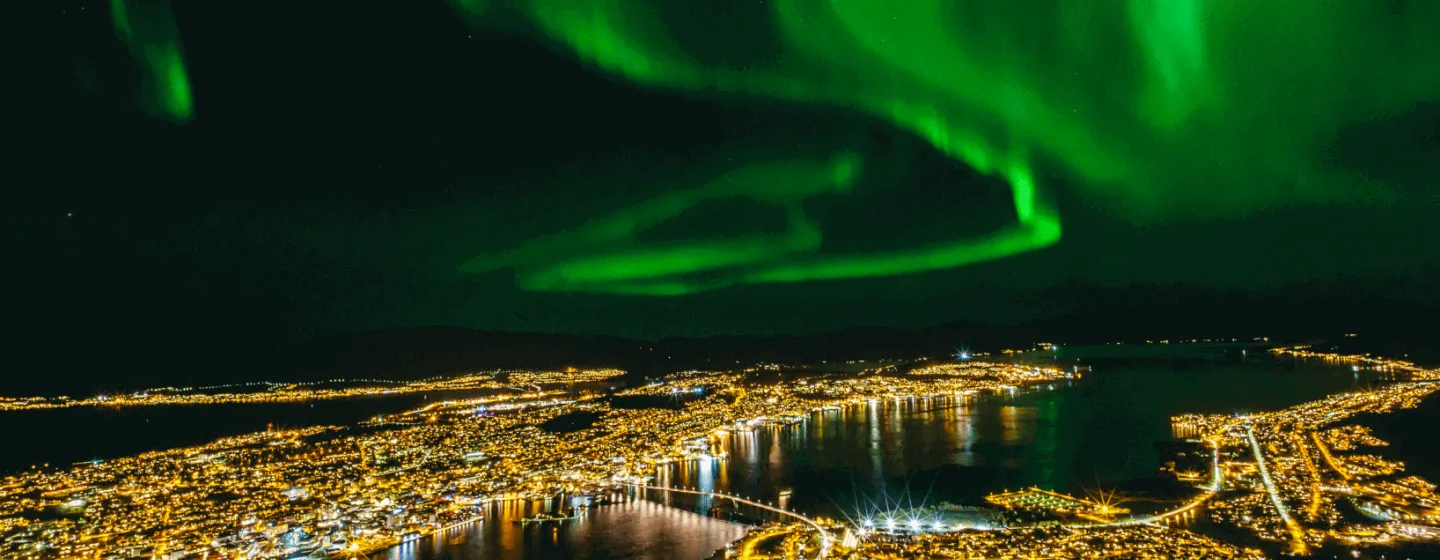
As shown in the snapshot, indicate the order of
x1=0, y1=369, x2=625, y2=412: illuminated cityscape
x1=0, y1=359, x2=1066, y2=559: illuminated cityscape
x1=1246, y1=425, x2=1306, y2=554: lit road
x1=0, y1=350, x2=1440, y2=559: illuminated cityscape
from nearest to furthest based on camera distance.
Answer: x1=1246, y1=425, x2=1306, y2=554: lit road, x1=0, y1=350, x2=1440, y2=559: illuminated cityscape, x1=0, y1=359, x2=1066, y2=559: illuminated cityscape, x1=0, y1=369, x2=625, y2=412: illuminated cityscape

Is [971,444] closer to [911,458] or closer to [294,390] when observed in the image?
[911,458]

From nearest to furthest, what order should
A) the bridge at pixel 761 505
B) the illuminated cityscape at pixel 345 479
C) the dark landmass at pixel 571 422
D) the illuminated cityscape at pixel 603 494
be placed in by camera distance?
the illuminated cityscape at pixel 603 494
the bridge at pixel 761 505
the illuminated cityscape at pixel 345 479
the dark landmass at pixel 571 422

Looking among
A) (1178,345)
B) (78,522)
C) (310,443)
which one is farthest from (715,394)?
(1178,345)

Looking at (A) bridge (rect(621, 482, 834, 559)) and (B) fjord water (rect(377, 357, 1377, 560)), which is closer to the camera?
(A) bridge (rect(621, 482, 834, 559))

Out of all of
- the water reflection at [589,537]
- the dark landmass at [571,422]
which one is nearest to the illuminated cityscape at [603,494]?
the dark landmass at [571,422]

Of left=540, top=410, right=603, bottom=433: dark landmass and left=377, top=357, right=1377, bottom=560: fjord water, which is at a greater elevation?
left=540, top=410, right=603, bottom=433: dark landmass

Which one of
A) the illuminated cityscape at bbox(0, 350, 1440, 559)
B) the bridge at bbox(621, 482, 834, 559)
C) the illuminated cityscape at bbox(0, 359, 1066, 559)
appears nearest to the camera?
the illuminated cityscape at bbox(0, 350, 1440, 559)

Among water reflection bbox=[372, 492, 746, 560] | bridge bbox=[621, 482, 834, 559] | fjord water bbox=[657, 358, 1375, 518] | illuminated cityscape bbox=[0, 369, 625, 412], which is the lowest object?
water reflection bbox=[372, 492, 746, 560]

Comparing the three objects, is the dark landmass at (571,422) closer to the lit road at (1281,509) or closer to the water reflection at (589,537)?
the water reflection at (589,537)

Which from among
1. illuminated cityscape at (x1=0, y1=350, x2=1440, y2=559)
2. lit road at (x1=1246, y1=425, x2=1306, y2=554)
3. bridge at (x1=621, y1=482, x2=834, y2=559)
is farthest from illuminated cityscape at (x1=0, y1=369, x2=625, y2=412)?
lit road at (x1=1246, y1=425, x2=1306, y2=554)

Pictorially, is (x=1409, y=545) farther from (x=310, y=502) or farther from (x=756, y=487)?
(x=310, y=502)

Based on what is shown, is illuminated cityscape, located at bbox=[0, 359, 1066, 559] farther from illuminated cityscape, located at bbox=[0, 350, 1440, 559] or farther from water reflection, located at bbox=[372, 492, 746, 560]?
water reflection, located at bbox=[372, 492, 746, 560]
